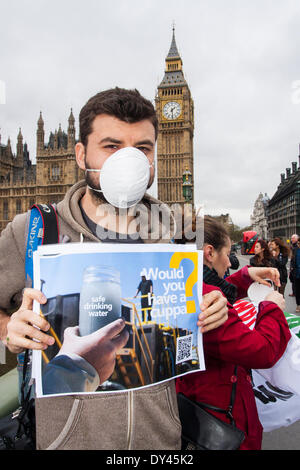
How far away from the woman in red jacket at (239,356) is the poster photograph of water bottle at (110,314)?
25 cm

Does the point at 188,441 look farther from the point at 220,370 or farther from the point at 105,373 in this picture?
the point at 105,373

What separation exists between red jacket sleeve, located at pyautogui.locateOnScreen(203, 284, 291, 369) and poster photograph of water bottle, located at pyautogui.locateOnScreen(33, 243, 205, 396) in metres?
0.23

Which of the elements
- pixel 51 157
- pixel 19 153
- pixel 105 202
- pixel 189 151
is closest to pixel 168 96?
pixel 189 151

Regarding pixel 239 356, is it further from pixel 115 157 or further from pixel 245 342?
pixel 115 157

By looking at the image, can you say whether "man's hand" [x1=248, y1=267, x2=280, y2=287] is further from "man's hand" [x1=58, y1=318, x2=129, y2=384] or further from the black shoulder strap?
the black shoulder strap

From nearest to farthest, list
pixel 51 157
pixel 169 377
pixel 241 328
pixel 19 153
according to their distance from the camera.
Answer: pixel 169 377
pixel 241 328
pixel 51 157
pixel 19 153

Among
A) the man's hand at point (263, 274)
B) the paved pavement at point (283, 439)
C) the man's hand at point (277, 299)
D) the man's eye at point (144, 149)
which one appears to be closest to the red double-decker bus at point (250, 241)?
the paved pavement at point (283, 439)

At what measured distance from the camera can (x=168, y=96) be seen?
5538 centimetres

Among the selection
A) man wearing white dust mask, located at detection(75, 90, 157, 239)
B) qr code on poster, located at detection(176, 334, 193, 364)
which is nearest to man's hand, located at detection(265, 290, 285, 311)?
qr code on poster, located at detection(176, 334, 193, 364)

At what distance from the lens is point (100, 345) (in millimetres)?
825

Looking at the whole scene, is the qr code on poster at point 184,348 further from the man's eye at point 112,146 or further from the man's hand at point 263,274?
the man's hand at point 263,274

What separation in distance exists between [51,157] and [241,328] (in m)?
50.4

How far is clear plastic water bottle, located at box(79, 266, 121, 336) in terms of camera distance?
0.82 metres

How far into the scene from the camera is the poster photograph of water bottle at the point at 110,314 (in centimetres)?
81
